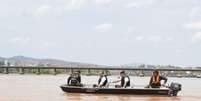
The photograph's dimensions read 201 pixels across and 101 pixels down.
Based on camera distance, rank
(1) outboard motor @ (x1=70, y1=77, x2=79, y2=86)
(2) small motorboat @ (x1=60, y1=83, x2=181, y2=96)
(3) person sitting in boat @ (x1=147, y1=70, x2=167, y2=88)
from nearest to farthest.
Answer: (2) small motorboat @ (x1=60, y1=83, x2=181, y2=96), (3) person sitting in boat @ (x1=147, y1=70, x2=167, y2=88), (1) outboard motor @ (x1=70, y1=77, x2=79, y2=86)

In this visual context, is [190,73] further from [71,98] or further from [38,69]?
[71,98]

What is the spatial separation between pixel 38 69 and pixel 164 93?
214 ft

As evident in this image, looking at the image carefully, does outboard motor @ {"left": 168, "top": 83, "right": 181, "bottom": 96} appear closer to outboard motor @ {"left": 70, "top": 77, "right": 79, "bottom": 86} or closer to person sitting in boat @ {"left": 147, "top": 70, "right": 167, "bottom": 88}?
person sitting in boat @ {"left": 147, "top": 70, "right": 167, "bottom": 88}

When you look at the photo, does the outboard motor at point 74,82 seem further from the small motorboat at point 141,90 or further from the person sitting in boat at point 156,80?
the person sitting in boat at point 156,80

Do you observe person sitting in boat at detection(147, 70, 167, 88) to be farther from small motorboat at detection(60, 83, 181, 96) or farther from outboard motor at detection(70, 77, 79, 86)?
outboard motor at detection(70, 77, 79, 86)

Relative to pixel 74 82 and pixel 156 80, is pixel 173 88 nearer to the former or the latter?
pixel 156 80

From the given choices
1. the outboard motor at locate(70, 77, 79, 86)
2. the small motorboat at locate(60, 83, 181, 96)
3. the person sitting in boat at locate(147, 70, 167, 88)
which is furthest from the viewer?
the outboard motor at locate(70, 77, 79, 86)

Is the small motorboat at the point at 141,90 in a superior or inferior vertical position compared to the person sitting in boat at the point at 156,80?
inferior

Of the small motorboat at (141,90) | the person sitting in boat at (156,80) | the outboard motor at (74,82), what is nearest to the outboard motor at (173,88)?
the small motorboat at (141,90)

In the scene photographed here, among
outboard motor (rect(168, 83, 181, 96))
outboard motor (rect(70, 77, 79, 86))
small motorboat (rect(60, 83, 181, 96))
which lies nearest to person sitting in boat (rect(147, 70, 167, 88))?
small motorboat (rect(60, 83, 181, 96))

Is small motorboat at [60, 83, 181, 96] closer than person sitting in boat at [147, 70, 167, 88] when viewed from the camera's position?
Yes

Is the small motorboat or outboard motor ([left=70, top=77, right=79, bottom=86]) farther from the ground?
outboard motor ([left=70, top=77, right=79, bottom=86])

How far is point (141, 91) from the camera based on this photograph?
32.3 metres

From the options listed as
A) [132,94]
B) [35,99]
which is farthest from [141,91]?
[35,99]
